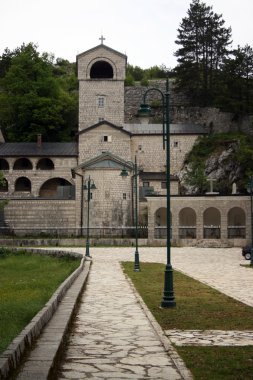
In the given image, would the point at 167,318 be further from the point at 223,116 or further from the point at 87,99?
the point at 223,116

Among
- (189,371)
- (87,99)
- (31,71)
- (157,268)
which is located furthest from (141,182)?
(189,371)

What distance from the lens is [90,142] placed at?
208ft

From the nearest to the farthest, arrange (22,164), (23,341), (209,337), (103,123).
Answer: (23,341) < (209,337) < (103,123) < (22,164)

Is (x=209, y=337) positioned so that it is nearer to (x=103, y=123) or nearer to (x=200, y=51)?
(x=103, y=123)

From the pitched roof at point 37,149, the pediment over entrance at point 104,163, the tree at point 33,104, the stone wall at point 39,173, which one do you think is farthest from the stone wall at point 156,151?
the tree at point 33,104

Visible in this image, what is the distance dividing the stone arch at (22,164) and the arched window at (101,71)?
12.4 meters

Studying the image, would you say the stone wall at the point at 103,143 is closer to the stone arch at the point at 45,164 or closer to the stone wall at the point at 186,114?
the stone arch at the point at 45,164

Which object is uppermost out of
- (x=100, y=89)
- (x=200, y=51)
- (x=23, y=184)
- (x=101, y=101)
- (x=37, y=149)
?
(x=200, y=51)

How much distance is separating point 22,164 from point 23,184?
105 inches

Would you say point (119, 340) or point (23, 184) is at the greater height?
point (23, 184)

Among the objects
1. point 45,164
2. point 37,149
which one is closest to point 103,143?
point 37,149

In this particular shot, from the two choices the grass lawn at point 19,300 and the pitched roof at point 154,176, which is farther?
the pitched roof at point 154,176

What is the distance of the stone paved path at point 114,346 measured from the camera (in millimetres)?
7020

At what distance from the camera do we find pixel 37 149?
218 ft
